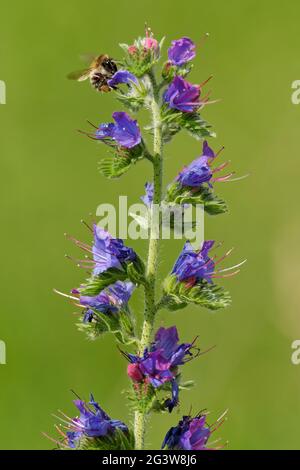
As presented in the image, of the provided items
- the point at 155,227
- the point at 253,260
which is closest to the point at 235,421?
the point at 253,260

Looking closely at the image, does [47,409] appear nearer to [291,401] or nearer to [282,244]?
[291,401]

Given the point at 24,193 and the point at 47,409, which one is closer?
the point at 47,409

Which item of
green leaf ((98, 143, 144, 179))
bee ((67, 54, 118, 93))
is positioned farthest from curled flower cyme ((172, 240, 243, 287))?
bee ((67, 54, 118, 93))

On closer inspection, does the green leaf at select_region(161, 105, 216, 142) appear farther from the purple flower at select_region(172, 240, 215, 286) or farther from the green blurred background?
the green blurred background

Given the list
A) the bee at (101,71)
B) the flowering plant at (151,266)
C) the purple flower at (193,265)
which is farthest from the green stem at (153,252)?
the bee at (101,71)

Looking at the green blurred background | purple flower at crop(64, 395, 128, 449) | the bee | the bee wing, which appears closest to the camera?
purple flower at crop(64, 395, 128, 449)

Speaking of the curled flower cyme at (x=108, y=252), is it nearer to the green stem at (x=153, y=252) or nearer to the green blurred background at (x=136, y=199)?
the green stem at (x=153, y=252)

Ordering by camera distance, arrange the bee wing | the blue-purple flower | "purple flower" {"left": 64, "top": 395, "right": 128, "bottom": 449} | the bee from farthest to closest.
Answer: the bee wing
the bee
"purple flower" {"left": 64, "top": 395, "right": 128, "bottom": 449}
the blue-purple flower
